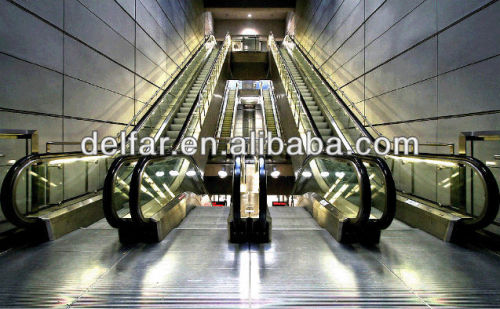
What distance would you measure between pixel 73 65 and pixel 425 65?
6.35m

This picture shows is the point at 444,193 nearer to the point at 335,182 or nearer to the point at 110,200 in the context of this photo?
the point at 335,182

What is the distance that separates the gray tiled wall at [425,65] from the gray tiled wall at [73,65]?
6.28 m

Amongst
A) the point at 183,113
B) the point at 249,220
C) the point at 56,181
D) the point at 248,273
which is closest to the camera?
the point at 248,273

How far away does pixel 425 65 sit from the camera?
4.56m

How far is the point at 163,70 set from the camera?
8.84 m

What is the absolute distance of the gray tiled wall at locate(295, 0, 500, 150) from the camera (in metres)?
3.42

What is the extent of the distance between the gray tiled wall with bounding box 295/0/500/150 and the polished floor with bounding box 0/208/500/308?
6.90 feet

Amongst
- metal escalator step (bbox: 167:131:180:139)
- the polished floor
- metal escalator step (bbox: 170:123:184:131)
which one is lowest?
the polished floor

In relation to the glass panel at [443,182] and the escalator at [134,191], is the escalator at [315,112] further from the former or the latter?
the escalator at [134,191]

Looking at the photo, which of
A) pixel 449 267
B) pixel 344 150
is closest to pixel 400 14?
pixel 344 150

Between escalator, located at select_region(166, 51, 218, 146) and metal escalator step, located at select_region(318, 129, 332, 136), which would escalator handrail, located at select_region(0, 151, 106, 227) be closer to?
escalator, located at select_region(166, 51, 218, 146)

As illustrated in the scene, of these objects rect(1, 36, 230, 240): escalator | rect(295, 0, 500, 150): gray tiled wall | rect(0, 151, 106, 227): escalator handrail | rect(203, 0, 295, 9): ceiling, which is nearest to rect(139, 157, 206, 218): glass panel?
rect(1, 36, 230, 240): escalator

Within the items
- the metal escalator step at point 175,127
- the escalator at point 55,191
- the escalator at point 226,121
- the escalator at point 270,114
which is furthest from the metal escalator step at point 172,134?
the escalator at point 270,114

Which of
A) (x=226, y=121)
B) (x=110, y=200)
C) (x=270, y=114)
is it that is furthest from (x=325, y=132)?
(x=226, y=121)
